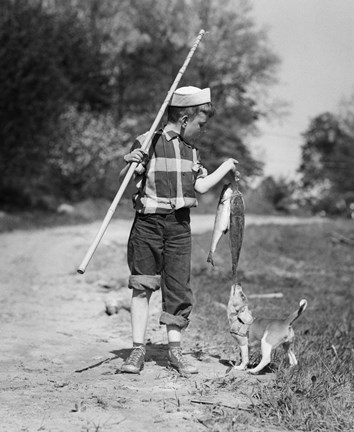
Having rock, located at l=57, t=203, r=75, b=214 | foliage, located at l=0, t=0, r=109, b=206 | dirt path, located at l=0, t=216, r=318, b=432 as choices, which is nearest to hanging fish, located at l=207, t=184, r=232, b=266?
dirt path, located at l=0, t=216, r=318, b=432

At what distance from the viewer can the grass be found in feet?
10.5

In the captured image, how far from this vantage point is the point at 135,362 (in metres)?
4.07

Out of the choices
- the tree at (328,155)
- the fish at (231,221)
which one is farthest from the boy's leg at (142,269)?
the tree at (328,155)

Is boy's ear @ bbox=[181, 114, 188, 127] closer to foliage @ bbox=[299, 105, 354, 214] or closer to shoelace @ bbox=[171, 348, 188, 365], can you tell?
shoelace @ bbox=[171, 348, 188, 365]

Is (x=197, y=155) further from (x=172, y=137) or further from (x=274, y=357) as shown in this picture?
(x=274, y=357)

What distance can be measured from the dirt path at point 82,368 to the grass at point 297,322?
198 millimetres

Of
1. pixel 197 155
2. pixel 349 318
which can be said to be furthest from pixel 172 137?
pixel 349 318

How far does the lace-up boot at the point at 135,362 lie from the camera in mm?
3994

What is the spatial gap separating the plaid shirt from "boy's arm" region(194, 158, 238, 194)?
5 cm

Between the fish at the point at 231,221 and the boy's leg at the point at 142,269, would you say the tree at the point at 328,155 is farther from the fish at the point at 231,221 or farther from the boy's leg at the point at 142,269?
the boy's leg at the point at 142,269

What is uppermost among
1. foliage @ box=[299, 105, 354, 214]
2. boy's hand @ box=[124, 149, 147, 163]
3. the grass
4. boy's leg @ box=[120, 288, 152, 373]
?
boy's hand @ box=[124, 149, 147, 163]

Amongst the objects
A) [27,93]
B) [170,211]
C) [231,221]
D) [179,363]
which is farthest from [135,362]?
[27,93]

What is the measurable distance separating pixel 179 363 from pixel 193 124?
1.56 metres

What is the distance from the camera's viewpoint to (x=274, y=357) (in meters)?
4.37
